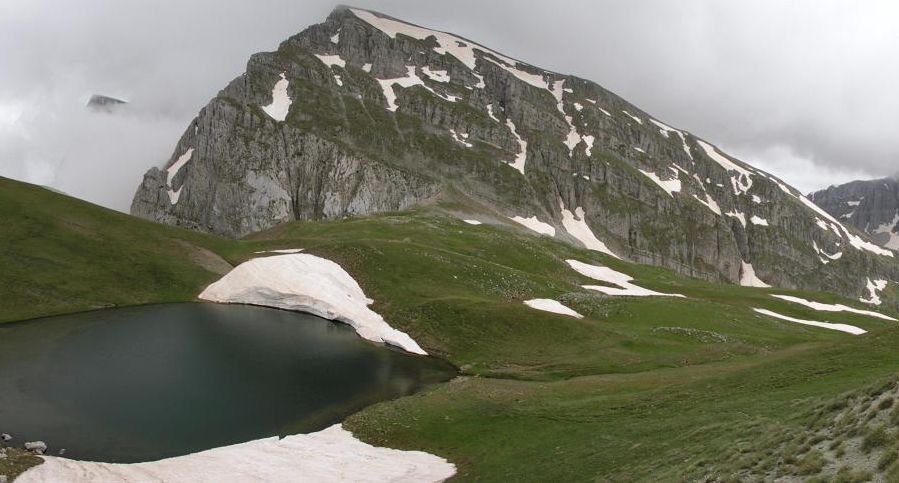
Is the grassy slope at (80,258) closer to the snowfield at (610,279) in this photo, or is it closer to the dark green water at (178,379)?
Result: the dark green water at (178,379)

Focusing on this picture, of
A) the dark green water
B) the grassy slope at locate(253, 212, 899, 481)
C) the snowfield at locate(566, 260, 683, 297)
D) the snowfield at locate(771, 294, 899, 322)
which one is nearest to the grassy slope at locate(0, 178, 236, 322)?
the dark green water

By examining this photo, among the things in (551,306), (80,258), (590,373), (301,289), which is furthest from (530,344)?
(80,258)

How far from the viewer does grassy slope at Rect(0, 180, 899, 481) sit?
2703 centimetres

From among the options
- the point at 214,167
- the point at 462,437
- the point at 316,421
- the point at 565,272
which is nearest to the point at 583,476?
the point at 462,437

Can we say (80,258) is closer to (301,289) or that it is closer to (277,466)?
(301,289)

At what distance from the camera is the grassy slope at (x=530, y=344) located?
2703 cm

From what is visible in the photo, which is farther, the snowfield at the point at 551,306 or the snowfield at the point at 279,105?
the snowfield at the point at 279,105

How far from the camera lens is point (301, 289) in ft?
239

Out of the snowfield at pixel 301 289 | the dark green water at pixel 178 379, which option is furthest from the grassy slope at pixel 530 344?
the dark green water at pixel 178 379

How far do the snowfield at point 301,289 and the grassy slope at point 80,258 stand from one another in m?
5.96

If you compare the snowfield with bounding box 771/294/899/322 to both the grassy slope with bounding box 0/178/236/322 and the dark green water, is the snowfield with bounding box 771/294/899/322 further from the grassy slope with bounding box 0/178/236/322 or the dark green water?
the grassy slope with bounding box 0/178/236/322

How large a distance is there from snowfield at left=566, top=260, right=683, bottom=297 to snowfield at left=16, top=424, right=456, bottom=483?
69.5 meters

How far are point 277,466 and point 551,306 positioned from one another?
50.8m

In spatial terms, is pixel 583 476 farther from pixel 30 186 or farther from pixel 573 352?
pixel 30 186
